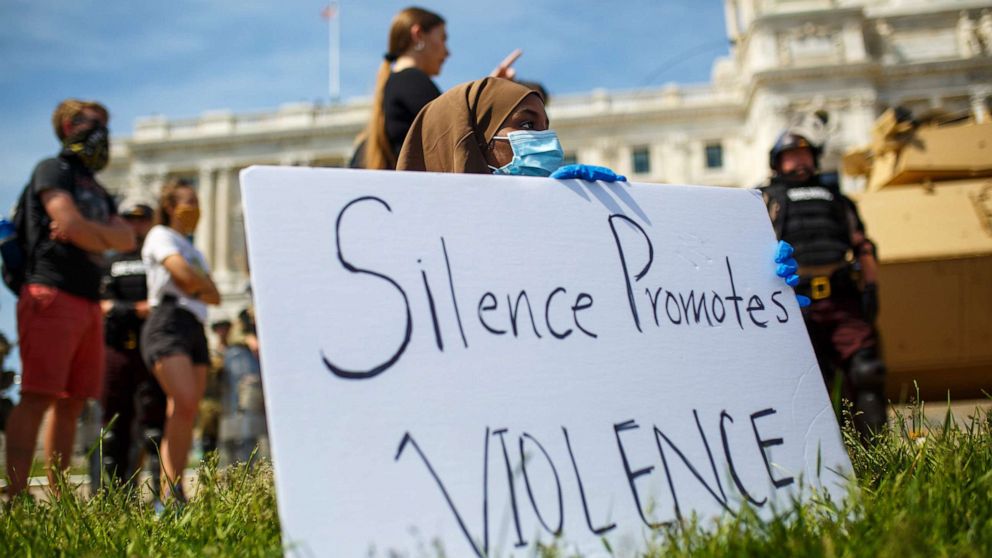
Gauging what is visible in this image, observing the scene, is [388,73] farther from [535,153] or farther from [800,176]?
[800,176]

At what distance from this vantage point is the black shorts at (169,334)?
10.7 feet

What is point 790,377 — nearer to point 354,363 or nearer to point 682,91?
point 354,363

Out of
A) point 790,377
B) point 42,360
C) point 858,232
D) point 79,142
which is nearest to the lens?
point 790,377

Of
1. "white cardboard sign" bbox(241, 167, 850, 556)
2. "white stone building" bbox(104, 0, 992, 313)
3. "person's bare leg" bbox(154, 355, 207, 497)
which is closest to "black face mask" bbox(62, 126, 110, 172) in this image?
"person's bare leg" bbox(154, 355, 207, 497)

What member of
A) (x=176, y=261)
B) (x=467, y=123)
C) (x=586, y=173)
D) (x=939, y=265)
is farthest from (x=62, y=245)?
(x=939, y=265)

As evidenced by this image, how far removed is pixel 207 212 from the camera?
4206cm

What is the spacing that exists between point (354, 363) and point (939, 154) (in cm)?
569

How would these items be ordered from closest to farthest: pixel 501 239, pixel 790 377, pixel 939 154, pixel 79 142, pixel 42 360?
pixel 501 239
pixel 790 377
pixel 42 360
pixel 79 142
pixel 939 154

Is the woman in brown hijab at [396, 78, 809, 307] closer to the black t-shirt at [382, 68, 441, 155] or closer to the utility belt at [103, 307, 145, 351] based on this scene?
the black t-shirt at [382, 68, 441, 155]

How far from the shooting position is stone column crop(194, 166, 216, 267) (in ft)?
138

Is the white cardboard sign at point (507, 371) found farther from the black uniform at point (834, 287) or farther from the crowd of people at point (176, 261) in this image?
the black uniform at point (834, 287)

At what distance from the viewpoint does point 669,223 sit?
169 centimetres

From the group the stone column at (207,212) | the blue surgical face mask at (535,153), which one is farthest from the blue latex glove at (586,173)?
the stone column at (207,212)

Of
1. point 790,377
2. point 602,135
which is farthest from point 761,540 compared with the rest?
point 602,135
